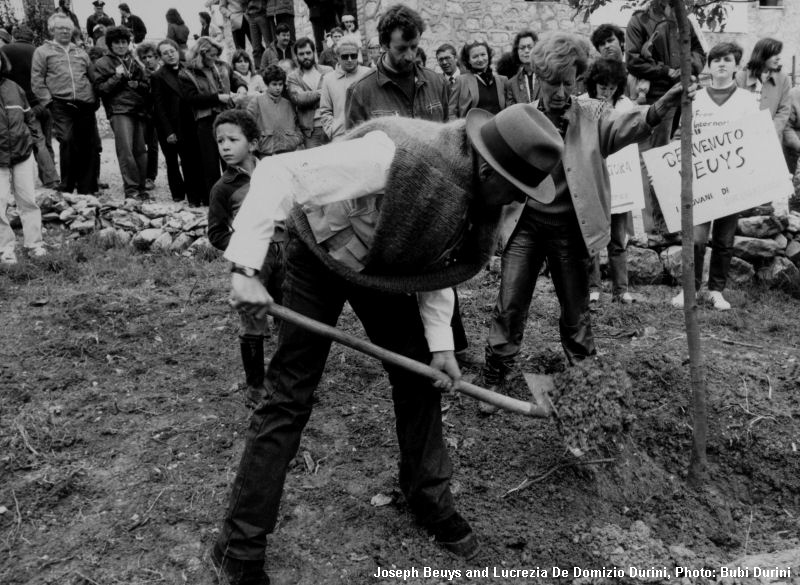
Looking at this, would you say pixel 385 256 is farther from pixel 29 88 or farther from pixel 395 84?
pixel 29 88

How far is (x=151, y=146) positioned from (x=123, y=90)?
1348mm

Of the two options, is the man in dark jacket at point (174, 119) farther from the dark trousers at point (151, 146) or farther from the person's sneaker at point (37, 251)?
the person's sneaker at point (37, 251)

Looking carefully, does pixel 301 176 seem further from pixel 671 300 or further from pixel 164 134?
pixel 164 134

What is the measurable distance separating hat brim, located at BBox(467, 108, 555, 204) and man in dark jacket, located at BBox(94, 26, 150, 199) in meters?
6.54

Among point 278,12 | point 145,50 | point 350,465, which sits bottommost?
point 350,465

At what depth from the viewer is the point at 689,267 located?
127 inches

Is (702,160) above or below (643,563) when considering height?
above

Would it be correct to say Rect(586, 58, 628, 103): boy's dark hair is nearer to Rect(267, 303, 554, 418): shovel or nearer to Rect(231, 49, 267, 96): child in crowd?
Rect(267, 303, 554, 418): shovel

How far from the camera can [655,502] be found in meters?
3.48

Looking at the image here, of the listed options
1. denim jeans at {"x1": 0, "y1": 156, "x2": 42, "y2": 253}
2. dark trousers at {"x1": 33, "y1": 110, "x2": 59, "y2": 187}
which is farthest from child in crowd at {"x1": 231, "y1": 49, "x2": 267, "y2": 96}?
denim jeans at {"x1": 0, "y1": 156, "x2": 42, "y2": 253}

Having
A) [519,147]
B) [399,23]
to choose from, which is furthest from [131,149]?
[519,147]

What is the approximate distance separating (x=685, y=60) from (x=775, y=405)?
2.27m

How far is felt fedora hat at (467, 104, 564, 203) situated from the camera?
237cm

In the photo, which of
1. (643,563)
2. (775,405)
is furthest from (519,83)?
(643,563)
